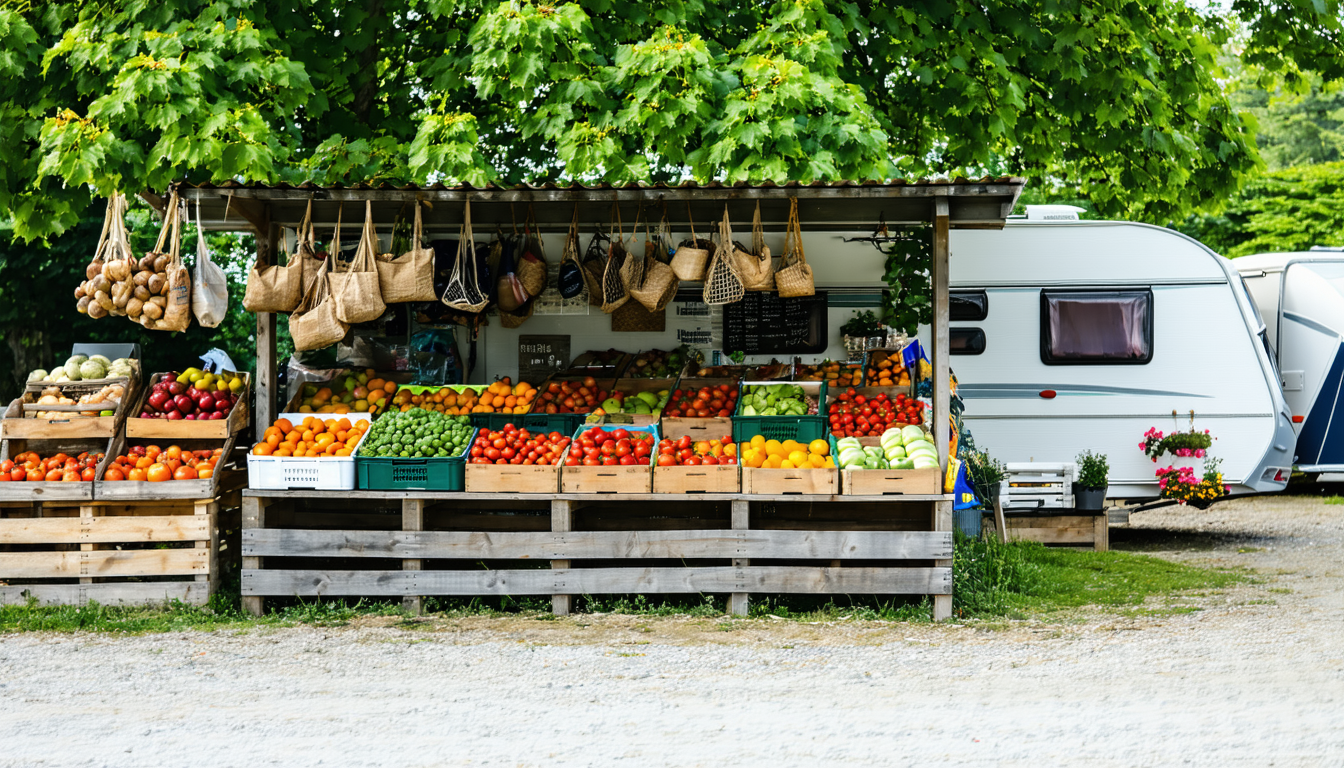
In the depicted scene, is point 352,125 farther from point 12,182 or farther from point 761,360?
point 761,360

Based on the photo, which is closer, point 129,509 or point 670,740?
point 670,740

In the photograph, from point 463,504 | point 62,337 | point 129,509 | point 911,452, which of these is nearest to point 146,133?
point 129,509

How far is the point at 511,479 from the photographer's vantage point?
7.51 m

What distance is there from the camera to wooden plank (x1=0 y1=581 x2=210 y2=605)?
759cm

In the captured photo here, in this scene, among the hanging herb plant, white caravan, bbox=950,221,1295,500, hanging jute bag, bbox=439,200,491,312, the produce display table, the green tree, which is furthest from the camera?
the green tree

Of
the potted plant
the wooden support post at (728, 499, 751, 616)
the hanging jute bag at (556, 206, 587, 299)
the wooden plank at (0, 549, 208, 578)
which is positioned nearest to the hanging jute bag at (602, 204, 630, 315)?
the hanging jute bag at (556, 206, 587, 299)

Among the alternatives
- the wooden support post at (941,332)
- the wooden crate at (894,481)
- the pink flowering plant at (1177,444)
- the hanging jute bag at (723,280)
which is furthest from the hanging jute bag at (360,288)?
the pink flowering plant at (1177,444)

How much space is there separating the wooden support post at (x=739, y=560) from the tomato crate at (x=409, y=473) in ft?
5.94

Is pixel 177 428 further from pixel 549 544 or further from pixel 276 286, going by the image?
pixel 549 544

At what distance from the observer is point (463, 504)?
27.8 ft

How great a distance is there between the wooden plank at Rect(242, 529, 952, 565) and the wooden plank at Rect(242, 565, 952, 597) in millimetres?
115

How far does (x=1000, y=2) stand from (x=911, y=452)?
204 inches

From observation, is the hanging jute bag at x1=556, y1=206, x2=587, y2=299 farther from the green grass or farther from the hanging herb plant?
A: the hanging herb plant

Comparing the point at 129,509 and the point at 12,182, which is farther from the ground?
the point at 12,182
